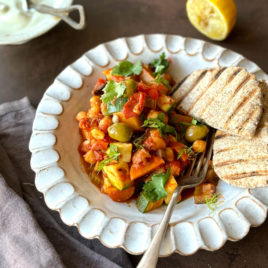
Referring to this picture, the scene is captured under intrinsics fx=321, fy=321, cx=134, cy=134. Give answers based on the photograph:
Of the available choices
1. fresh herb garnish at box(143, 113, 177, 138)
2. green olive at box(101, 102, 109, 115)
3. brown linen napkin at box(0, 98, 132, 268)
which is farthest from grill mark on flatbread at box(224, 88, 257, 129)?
brown linen napkin at box(0, 98, 132, 268)

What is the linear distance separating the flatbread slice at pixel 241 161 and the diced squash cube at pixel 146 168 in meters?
0.46

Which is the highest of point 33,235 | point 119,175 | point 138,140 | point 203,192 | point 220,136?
point 220,136

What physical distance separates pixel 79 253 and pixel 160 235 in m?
0.79

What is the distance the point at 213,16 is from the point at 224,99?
128 centimetres

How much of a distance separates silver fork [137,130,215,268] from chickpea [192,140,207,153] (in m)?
0.04

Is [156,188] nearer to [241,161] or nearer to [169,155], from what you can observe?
[169,155]

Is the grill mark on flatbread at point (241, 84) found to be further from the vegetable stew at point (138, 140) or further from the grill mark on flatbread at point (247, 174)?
the grill mark on flatbread at point (247, 174)

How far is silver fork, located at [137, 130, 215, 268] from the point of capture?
6.75 ft

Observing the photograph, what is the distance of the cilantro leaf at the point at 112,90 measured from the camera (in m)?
2.67

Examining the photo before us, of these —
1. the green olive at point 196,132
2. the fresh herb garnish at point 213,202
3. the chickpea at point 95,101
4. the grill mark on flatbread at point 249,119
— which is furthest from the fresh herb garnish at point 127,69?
the fresh herb garnish at point 213,202

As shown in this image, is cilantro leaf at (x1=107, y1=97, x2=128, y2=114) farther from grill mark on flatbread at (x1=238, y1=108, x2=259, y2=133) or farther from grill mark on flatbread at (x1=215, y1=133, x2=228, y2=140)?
grill mark on flatbread at (x1=238, y1=108, x2=259, y2=133)

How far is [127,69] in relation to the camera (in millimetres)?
3000

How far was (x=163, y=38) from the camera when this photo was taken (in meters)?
3.29

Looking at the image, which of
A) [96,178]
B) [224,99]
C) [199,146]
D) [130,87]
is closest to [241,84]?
[224,99]
